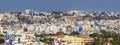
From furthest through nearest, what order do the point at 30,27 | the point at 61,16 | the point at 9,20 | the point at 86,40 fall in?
the point at 61,16 → the point at 9,20 → the point at 30,27 → the point at 86,40

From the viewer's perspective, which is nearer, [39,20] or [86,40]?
[86,40]

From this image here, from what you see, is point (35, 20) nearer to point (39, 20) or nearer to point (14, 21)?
point (39, 20)

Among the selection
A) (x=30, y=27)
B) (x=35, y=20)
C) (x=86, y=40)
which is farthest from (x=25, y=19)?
(x=86, y=40)

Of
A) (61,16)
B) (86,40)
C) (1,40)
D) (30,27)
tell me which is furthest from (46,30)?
(61,16)

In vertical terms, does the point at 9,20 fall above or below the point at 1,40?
below

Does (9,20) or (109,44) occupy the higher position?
(109,44)

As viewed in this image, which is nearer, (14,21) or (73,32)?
(73,32)

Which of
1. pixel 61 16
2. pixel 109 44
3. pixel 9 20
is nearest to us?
pixel 109 44

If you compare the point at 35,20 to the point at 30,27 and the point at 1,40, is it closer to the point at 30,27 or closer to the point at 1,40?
the point at 30,27

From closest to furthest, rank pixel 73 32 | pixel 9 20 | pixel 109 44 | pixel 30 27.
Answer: pixel 109 44, pixel 73 32, pixel 30 27, pixel 9 20
